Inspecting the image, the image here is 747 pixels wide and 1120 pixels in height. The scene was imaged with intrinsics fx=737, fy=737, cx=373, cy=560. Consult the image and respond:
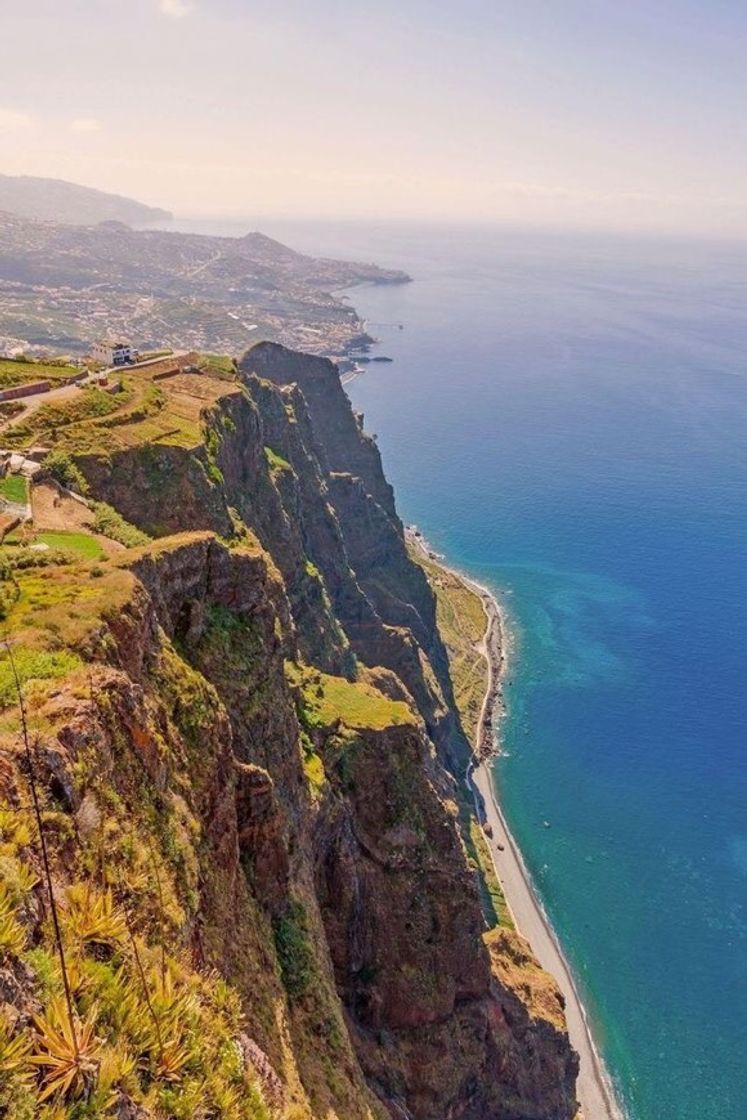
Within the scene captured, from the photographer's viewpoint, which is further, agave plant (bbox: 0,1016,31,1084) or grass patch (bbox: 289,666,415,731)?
grass patch (bbox: 289,666,415,731)

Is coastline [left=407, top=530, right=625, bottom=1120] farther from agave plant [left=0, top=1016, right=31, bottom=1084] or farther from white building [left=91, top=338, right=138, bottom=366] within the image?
agave plant [left=0, top=1016, right=31, bottom=1084]

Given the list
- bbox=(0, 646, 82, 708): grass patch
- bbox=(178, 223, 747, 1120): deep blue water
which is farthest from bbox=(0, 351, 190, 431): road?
bbox=(178, 223, 747, 1120): deep blue water

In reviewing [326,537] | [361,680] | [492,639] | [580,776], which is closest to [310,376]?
[326,537]

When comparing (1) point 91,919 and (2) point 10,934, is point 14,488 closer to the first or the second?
(1) point 91,919

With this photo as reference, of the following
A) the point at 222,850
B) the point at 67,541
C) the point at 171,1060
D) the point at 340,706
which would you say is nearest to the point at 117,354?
the point at 67,541

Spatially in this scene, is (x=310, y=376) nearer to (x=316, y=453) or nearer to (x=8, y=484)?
(x=316, y=453)
